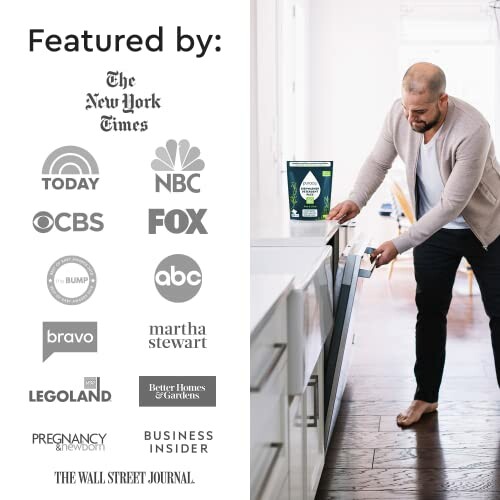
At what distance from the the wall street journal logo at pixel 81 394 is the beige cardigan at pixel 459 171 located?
2005 mm

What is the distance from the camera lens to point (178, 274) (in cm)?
109

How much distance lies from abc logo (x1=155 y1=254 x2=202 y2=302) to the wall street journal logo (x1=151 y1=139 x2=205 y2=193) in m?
0.08

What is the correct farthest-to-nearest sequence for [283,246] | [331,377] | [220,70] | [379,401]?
[379,401] < [331,377] < [283,246] < [220,70]

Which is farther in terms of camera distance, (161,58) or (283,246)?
(283,246)

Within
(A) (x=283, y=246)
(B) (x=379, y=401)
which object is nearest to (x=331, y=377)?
(A) (x=283, y=246)

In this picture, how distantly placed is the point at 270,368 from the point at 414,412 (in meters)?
2.10

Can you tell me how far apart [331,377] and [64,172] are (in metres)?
1.74

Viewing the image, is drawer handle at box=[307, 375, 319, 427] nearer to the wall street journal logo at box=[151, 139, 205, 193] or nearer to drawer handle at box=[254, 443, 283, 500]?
drawer handle at box=[254, 443, 283, 500]

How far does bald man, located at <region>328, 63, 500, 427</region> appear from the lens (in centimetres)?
298

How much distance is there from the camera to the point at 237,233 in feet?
3.58

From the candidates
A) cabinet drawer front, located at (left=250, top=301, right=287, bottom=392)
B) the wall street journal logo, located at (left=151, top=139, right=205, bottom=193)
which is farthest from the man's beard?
the wall street journal logo, located at (left=151, top=139, right=205, bottom=193)

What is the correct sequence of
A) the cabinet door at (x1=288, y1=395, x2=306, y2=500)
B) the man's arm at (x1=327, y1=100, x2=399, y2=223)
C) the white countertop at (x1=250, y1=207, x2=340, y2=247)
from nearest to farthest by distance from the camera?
1. the cabinet door at (x1=288, y1=395, x2=306, y2=500)
2. the white countertop at (x1=250, y1=207, x2=340, y2=247)
3. the man's arm at (x1=327, y1=100, x2=399, y2=223)

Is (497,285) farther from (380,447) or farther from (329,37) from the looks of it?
(329,37)

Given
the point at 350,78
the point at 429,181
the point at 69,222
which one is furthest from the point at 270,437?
the point at 350,78
